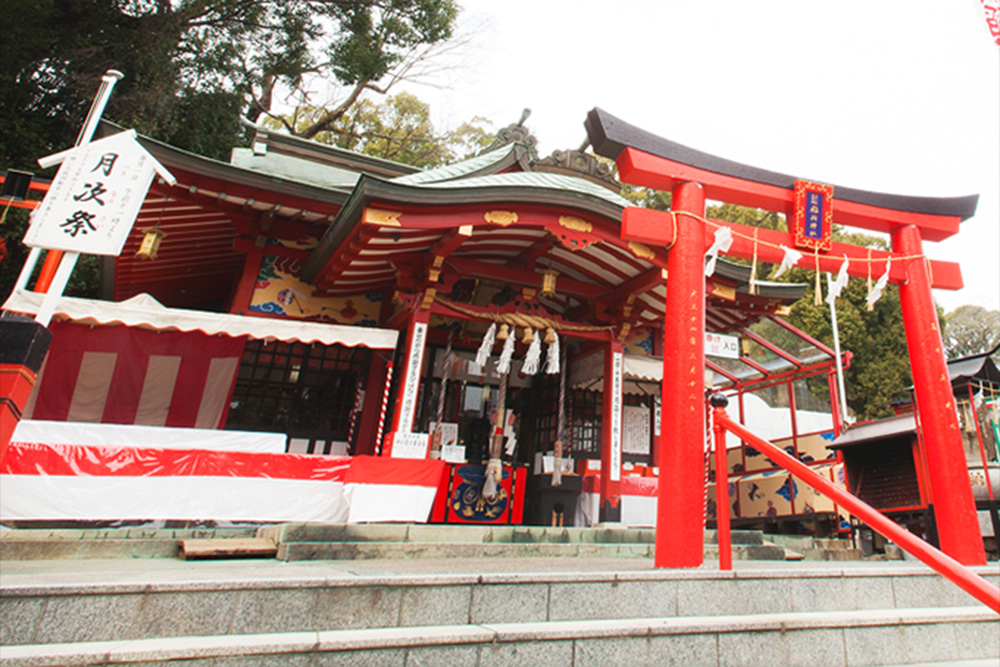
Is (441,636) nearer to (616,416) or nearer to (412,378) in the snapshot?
(412,378)

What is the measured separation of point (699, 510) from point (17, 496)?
255 inches

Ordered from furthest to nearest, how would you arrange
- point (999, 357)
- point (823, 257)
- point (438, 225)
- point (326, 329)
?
point (999, 357)
point (326, 329)
point (438, 225)
point (823, 257)

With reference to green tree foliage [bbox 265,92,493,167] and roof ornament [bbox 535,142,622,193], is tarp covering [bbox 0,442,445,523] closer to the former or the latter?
roof ornament [bbox 535,142,622,193]

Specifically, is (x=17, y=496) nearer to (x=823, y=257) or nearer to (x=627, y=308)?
(x=627, y=308)

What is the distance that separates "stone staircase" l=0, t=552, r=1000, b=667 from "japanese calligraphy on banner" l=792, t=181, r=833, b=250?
3521 mm

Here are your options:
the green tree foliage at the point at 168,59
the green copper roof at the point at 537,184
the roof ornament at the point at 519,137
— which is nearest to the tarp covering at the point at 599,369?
the green copper roof at the point at 537,184

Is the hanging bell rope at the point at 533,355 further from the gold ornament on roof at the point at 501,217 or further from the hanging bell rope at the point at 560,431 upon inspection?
the gold ornament on roof at the point at 501,217

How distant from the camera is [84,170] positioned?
4.93 meters

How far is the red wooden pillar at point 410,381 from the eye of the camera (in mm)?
7082

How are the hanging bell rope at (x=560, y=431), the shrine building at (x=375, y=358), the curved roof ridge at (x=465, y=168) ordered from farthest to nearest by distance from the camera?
the curved roof ridge at (x=465, y=168), the hanging bell rope at (x=560, y=431), the shrine building at (x=375, y=358)

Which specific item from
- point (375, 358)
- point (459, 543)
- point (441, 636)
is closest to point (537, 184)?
point (375, 358)

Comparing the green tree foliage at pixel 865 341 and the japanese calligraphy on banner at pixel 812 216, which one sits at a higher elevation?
the green tree foliage at pixel 865 341

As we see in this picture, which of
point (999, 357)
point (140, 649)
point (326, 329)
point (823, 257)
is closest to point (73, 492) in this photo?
point (326, 329)

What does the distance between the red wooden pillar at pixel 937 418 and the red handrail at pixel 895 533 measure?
233 cm
